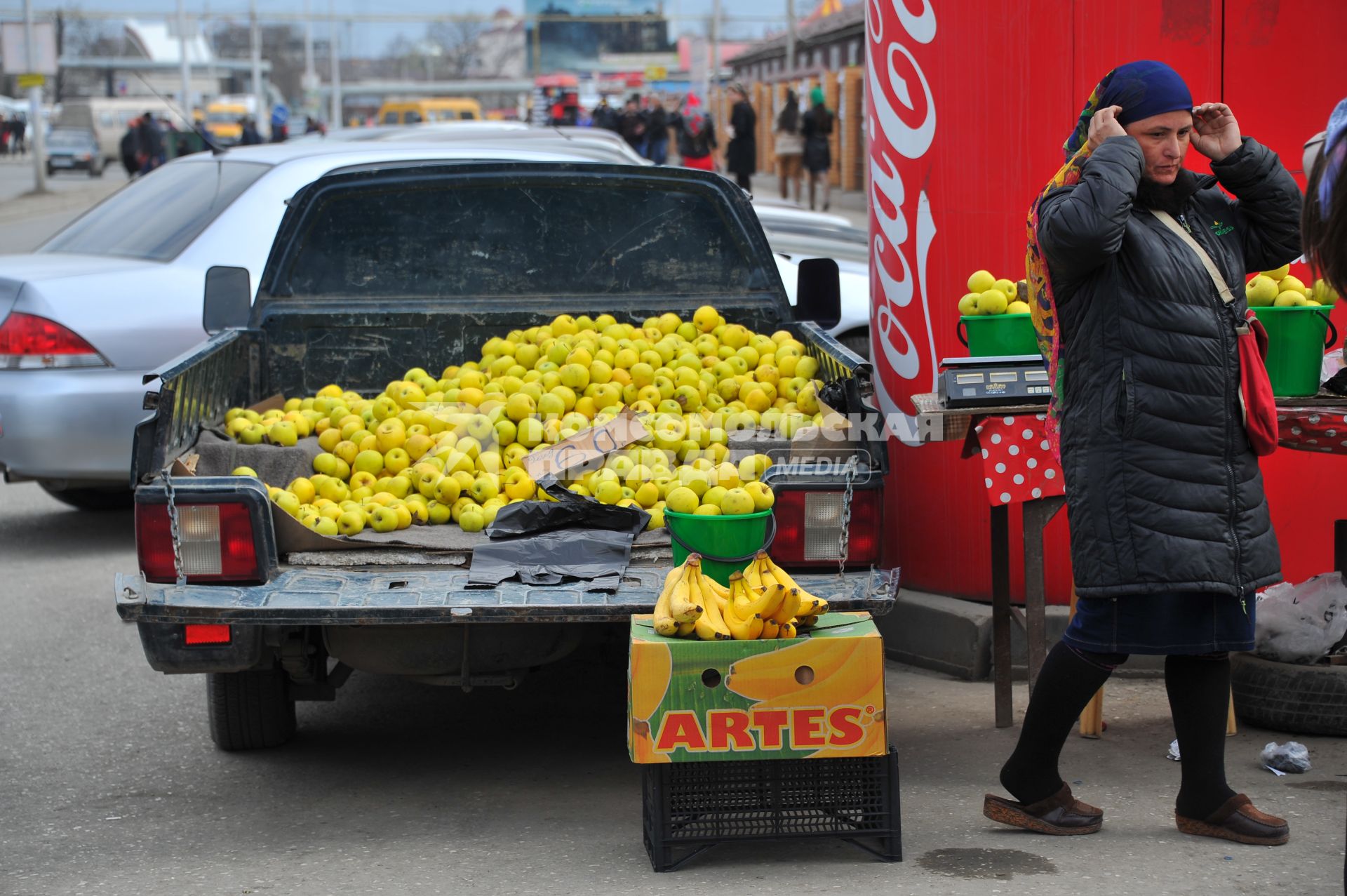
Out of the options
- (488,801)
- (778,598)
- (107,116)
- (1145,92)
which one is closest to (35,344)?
(488,801)

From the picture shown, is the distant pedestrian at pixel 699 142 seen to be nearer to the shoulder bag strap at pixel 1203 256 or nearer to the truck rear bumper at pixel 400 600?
the truck rear bumper at pixel 400 600

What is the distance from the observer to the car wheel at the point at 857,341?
8.19 meters

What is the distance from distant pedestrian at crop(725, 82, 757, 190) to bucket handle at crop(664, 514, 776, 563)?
21.9 meters

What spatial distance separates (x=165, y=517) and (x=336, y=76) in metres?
84.0

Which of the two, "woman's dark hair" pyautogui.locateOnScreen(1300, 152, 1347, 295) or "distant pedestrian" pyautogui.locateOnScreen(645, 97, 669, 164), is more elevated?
"distant pedestrian" pyautogui.locateOnScreen(645, 97, 669, 164)

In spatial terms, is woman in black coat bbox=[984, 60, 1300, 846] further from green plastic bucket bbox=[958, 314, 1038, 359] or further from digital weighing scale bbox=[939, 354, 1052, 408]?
green plastic bucket bbox=[958, 314, 1038, 359]

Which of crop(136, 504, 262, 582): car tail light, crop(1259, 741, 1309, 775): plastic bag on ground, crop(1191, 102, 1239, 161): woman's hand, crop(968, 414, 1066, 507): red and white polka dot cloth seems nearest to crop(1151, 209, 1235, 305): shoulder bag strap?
crop(1191, 102, 1239, 161): woman's hand

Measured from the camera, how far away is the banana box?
12.4ft

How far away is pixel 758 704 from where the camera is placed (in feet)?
12.5

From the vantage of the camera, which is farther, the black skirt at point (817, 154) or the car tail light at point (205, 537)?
the black skirt at point (817, 154)

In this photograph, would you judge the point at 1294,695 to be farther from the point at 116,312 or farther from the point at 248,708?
→ the point at 116,312

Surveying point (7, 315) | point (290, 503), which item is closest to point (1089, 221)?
point (290, 503)

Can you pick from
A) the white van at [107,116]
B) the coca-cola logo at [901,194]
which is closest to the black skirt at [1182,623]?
the coca-cola logo at [901,194]

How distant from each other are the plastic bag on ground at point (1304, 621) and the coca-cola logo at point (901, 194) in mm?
1416
